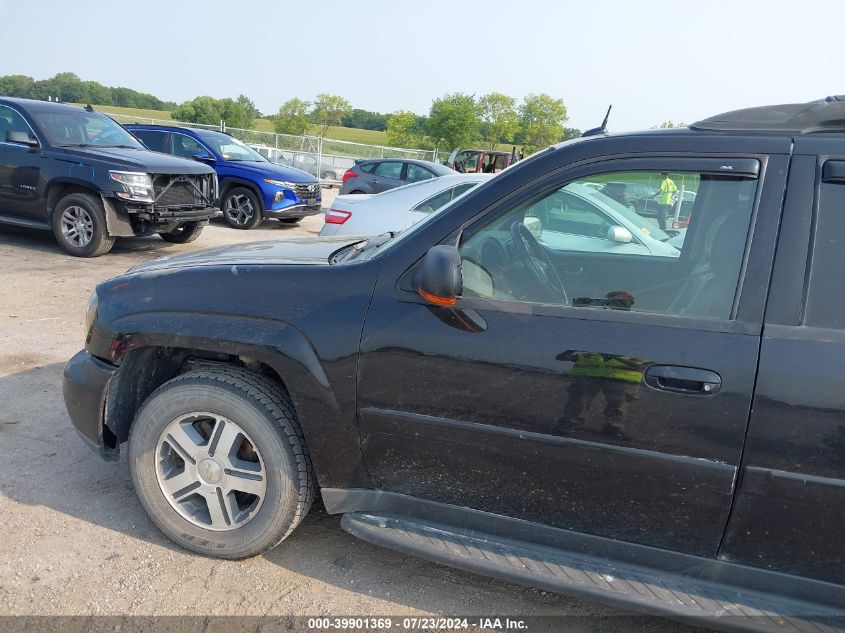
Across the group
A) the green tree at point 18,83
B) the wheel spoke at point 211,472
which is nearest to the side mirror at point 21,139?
the wheel spoke at point 211,472

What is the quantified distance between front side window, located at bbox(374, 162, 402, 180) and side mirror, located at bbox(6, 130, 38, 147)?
9277mm

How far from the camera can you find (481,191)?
2.58m

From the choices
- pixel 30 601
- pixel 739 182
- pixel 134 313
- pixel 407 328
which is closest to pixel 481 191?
pixel 407 328

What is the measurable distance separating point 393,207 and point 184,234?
4664 millimetres

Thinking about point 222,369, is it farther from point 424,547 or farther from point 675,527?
point 675,527

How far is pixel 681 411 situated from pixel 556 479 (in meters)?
0.49

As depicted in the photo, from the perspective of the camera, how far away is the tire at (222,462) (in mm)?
2787

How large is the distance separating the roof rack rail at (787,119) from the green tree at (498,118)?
53.3m

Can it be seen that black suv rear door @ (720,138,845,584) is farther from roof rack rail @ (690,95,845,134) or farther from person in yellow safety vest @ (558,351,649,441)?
person in yellow safety vest @ (558,351,649,441)

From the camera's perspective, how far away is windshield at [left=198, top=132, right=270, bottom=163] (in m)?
13.0

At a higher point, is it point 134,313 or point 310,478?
point 134,313

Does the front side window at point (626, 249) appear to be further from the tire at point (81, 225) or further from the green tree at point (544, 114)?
the green tree at point (544, 114)

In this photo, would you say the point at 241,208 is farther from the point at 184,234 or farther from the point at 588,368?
the point at 588,368

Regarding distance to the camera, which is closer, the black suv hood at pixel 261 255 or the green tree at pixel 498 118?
the black suv hood at pixel 261 255
